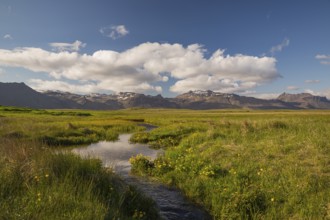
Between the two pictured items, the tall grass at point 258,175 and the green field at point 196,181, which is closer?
the green field at point 196,181

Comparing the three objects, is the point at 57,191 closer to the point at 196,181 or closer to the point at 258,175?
the point at 196,181

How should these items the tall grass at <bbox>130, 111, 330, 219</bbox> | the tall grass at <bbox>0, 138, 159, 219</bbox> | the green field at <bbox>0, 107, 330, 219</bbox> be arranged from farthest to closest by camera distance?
the tall grass at <bbox>130, 111, 330, 219</bbox> → the green field at <bbox>0, 107, 330, 219</bbox> → the tall grass at <bbox>0, 138, 159, 219</bbox>

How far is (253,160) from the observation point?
551 inches

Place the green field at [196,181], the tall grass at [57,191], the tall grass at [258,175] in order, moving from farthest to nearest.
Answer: the tall grass at [258,175], the green field at [196,181], the tall grass at [57,191]

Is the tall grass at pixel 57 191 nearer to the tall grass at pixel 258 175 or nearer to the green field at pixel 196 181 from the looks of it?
the green field at pixel 196 181

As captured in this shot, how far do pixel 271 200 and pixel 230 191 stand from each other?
5.78 feet

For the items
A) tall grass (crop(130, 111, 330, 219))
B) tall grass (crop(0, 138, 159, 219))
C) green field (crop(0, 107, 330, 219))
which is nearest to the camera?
tall grass (crop(0, 138, 159, 219))

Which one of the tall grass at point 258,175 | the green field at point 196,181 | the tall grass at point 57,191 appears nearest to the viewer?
the tall grass at point 57,191

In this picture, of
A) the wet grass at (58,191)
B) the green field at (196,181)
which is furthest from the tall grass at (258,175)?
the wet grass at (58,191)

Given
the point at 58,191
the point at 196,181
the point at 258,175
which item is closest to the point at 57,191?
the point at 58,191

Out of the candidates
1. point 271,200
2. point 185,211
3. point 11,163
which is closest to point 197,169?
point 185,211

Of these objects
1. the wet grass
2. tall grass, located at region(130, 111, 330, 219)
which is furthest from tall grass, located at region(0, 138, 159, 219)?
tall grass, located at region(130, 111, 330, 219)

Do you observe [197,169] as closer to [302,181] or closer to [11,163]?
[302,181]

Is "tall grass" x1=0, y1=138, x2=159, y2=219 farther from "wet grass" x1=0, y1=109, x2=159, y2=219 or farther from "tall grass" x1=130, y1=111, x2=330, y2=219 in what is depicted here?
"tall grass" x1=130, y1=111, x2=330, y2=219
